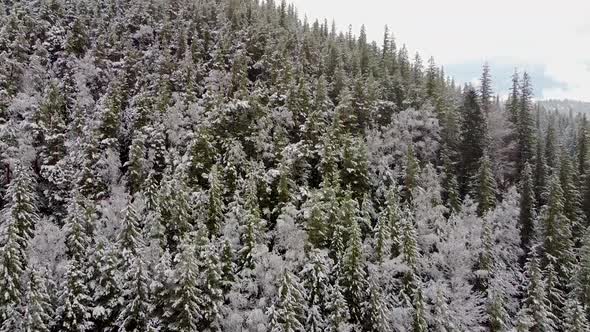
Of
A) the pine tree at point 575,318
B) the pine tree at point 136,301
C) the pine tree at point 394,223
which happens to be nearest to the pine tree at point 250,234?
the pine tree at point 136,301

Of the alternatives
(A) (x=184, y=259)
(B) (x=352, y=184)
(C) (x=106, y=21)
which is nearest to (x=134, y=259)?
(A) (x=184, y=259)

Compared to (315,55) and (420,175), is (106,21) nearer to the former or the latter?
(315,55)

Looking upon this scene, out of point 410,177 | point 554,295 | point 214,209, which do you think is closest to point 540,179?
point 410,177

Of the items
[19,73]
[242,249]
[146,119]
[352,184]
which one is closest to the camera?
[242,249]

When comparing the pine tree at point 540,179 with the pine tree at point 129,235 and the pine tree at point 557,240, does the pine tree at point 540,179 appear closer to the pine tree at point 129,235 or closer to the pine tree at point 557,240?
the pine tree at point 557,240

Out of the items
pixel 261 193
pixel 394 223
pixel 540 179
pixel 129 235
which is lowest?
pixel 129 235

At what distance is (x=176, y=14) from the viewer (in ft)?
338

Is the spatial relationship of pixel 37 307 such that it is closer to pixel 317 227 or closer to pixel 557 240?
pixel 317 227

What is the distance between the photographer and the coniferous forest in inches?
1619

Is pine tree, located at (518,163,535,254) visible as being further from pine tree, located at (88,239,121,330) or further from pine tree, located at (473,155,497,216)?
pine tree, located at (88,239,121,330)

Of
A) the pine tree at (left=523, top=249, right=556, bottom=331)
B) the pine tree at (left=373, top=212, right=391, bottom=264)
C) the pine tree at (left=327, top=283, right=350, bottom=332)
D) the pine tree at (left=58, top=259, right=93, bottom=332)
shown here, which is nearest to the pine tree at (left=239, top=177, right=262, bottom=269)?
the pine tree at (left=327, top=283, right=350, bottom=332)

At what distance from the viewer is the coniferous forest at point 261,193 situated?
41125 millimetres

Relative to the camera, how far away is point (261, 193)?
54.9 m

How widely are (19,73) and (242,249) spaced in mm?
52435
